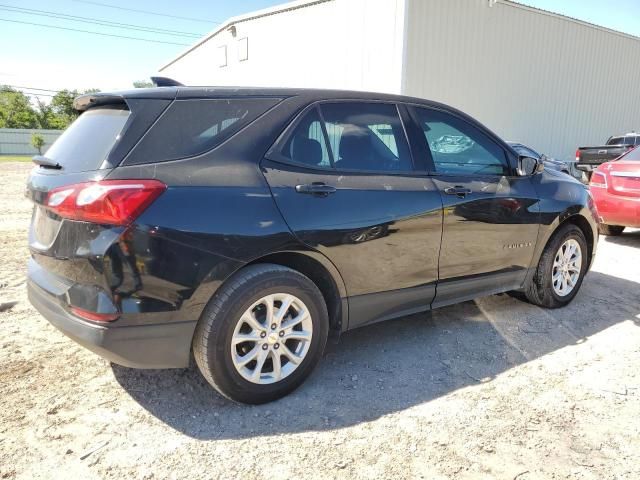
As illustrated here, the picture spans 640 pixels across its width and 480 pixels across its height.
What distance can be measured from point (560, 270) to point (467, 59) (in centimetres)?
1122

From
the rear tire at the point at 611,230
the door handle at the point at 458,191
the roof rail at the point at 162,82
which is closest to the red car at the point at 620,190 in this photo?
the rear tire at the point at 611,230

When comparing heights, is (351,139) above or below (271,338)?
above

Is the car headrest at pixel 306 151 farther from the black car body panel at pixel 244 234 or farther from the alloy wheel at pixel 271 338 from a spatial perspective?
the alloy wheel at pixel 271 338

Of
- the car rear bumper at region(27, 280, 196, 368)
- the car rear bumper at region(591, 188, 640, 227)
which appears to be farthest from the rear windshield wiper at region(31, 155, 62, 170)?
the car rear bumper at region(591, 188, 640, 227)

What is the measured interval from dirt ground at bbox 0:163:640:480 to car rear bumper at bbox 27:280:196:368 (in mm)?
391

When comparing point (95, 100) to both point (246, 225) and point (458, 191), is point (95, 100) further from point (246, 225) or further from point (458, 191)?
point (458, 191)

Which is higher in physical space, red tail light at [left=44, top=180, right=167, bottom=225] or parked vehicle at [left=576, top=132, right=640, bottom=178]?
parked vehicle at [left=576, top=132, right=640, bottom=178]

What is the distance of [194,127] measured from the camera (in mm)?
2484

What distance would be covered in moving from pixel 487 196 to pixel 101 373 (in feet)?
9.46

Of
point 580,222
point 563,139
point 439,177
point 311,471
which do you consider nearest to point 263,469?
point 311,471

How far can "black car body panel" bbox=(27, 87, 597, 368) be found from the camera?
7.35 ft

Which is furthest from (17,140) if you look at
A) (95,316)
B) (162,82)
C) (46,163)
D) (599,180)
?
(95,316)

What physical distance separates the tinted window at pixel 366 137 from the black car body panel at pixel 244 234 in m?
0.06

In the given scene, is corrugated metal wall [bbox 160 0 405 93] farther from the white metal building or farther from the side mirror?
the side mirror
